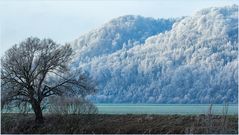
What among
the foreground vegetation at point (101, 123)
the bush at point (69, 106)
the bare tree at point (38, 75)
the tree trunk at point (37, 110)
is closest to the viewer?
the foreground vegetation at point (101, 123)

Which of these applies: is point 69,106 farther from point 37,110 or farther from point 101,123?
point 101,123

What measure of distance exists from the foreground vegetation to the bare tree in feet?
4.61

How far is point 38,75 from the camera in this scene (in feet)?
133

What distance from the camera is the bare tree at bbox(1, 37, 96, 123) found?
Answer: 39406mm

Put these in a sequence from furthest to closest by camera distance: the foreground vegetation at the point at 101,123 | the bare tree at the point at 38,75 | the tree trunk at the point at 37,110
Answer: the tree trunk at the point at 37,110 → the bare tree at the point at 38,75 → the foreground vegetation at the point at 101,123

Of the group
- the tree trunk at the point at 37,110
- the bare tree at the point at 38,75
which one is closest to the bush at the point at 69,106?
the bare tree at the point at 38,75

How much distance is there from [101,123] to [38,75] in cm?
650

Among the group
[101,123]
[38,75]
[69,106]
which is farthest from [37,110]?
[101,123]

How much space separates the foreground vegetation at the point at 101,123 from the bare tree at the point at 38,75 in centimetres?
141

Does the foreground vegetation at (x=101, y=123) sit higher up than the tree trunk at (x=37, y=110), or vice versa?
the tree trunk at (x=37, y=110)

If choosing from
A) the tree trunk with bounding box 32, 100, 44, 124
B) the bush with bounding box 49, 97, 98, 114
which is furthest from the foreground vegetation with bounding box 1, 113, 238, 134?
the bush with bounding box 49, 97, 98, 114

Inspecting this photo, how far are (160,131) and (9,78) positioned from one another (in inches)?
499

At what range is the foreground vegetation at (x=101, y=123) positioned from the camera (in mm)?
34031

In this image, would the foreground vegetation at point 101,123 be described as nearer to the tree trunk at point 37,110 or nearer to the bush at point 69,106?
the tree trunk at point 37,110
